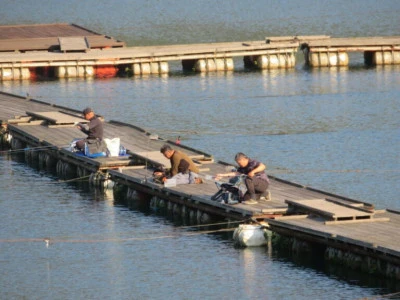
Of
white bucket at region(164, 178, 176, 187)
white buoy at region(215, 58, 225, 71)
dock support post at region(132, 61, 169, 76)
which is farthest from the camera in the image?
white buoy at region(215, 58, 225, 71)

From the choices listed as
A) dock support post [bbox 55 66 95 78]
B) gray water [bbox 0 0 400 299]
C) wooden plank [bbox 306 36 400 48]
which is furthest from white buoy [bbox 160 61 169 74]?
wooden plank [bbox 306 36 400 48]

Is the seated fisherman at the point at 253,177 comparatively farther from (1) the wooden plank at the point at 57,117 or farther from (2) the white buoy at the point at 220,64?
(2) the white buoy at the point at 220,64

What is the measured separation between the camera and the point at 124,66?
8494cm

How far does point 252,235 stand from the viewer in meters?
36.2

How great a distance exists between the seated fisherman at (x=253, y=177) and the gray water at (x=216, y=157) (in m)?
1.38

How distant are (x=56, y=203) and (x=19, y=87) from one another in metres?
34.1

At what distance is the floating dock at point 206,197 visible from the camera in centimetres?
3328

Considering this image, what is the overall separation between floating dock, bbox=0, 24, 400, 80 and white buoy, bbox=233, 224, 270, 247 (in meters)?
45.0

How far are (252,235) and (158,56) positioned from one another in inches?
1853

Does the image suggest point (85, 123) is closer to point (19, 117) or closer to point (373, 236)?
point (19, 117)

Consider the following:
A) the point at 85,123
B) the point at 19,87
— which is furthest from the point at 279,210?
the point at 19,87

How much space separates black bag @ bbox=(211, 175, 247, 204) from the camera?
124 feet

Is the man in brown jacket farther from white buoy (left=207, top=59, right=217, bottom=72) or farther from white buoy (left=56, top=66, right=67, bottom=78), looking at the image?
white buoy (left=207, top=59, right=217, bottom=72)

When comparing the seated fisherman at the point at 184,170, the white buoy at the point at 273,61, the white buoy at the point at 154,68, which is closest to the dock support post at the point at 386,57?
the white buoy at the point at 273,61
